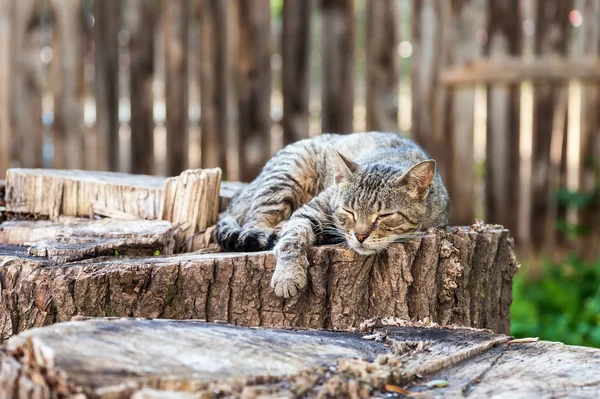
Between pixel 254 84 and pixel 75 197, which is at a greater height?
pixel 254 84

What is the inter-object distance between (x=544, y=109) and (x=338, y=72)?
1.95m

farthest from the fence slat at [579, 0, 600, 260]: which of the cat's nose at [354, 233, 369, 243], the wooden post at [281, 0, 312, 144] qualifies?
the cat's nose at [354, 233, 369, 243]

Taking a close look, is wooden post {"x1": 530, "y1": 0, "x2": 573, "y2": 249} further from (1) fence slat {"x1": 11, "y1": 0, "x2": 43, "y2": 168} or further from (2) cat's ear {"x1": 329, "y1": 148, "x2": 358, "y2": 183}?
(1) fence slat {"x1": 11, "y1": 0, "x2": 43, "y2": 168}

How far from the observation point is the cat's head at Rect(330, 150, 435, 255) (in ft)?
11.7

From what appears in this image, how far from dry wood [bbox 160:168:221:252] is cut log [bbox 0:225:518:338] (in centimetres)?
69

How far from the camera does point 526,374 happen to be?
218 centimetres

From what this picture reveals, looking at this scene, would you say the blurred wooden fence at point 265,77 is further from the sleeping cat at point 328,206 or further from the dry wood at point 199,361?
the dry wood at point 199,361

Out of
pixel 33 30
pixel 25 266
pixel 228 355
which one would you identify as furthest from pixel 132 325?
pixel 33 30

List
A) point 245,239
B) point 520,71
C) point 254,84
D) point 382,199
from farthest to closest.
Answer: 1. point 520,71
2. point 254,84
3. point 382,199
4. point 245,239

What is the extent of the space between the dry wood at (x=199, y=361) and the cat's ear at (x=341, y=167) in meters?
1.54

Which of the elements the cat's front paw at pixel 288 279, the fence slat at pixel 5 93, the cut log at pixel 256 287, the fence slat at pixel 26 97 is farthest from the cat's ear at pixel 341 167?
the fence slat at pixel 5 93

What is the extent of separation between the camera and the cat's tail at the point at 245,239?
3520 mm

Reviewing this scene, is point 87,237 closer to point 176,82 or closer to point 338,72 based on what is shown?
point 176,82

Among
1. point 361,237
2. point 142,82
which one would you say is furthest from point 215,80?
point 361,237
